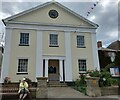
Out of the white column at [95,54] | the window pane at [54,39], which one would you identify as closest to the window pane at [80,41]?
the white column at [95,54]

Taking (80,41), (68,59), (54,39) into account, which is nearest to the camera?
(68,59)

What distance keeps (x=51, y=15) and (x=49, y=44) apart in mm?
3724

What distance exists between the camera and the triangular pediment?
19.8 m

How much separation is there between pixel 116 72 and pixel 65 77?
736 cm

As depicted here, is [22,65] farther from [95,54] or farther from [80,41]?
[95,54]

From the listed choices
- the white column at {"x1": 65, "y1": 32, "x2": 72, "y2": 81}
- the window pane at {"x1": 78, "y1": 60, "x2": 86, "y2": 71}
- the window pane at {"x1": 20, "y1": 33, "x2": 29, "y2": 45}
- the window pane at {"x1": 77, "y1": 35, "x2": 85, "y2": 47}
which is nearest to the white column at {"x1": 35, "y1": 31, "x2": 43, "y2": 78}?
the window pane at {"x1": 20, "y1": 33, "x2": 29, "y2": 45}

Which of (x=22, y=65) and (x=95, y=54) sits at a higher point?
(x=95, y=54)

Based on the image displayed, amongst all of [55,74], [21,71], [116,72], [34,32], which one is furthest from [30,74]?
[116,72]

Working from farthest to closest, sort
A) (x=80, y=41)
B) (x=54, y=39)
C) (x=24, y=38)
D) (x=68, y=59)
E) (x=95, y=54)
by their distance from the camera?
(x=80, y=41)
(x=95, y=54)
(x=54, y=39)
(x=68, y=59)
(x=24, y=38)

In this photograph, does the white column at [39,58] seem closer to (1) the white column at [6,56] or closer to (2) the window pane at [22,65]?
(2) the window pane at [22,65]

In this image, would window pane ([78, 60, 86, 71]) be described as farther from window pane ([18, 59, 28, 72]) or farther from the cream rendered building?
window pane ([18, 59, 28, 72])

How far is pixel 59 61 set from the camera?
19453 millimetres

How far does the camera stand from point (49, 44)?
19531mm

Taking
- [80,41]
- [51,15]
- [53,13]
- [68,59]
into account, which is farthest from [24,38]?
[80,41]
